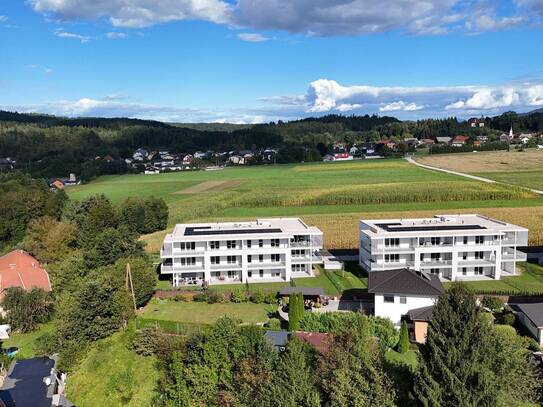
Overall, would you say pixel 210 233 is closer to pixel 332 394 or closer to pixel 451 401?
pixel 332 394

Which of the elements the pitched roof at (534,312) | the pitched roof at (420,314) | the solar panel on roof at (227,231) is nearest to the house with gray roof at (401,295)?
the pitched roof at (420,314)

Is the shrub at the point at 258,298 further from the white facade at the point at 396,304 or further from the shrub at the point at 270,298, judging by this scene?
the white facade at the point at 396,304

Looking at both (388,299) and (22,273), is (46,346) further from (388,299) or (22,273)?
(388,299)

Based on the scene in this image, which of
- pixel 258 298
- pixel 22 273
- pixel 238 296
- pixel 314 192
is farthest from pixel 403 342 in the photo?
pixel 314 192

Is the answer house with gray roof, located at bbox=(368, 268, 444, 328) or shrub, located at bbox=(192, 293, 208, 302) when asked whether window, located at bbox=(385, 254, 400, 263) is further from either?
shrub, located at bbox=(192, 293, 208, 302)

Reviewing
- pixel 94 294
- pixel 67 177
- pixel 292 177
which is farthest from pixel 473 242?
pixel 67 177

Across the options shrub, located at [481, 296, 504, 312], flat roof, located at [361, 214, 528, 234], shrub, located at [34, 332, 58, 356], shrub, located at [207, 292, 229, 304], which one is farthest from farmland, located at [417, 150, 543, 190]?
shrub, located at [34, 332, 58, 356]

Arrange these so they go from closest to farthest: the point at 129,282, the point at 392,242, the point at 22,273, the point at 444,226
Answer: the point at 129,282 → the point at 392,242 → the point at 22,273 → the point at 444,226
